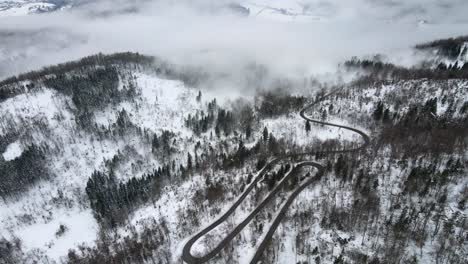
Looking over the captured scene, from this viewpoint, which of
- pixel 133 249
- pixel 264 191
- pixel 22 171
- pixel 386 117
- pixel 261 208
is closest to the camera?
pixel 133 249

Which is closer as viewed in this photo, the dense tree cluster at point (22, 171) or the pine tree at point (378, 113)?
the dense tree cluster at point (22, 171)

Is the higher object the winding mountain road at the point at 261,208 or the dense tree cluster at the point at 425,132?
the dense tree cluster at the point at 425,132

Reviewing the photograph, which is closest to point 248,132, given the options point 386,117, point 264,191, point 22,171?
point 386,117

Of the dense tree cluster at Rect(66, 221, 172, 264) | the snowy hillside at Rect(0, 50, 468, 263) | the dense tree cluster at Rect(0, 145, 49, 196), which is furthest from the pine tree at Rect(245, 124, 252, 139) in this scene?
the dense tree cluster at Rect(0, 145, 49, 196)

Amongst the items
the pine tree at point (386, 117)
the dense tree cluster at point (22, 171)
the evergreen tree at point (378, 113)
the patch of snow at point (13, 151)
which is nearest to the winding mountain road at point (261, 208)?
the pine tree at point (386, 117)

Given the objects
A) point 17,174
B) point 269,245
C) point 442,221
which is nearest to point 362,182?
point 442,221

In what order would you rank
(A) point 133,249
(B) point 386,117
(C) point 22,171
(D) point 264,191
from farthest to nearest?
(C) point 22,171, (B) point 386,117, (D) point 264,191, (A) point 133,249

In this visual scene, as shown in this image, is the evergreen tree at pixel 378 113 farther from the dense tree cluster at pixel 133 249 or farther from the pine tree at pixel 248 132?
the dense tree cluster at pixel 133 249

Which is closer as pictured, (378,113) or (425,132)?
(425,132)

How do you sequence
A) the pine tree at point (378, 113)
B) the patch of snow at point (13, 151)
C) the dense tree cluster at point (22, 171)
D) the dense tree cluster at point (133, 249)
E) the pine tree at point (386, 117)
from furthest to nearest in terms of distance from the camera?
the patch of snow at point (13, 151) → the pine tree at point (378, 113) → the pine tree at point (386, 117) → the dense tree cluster at point (22, 171) → the dense tree cluster at point (133, 249)

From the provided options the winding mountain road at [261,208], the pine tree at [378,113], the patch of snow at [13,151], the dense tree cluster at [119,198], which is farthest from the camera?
the patch of snow at [13,151]

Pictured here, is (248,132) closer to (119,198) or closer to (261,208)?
(119,198)
